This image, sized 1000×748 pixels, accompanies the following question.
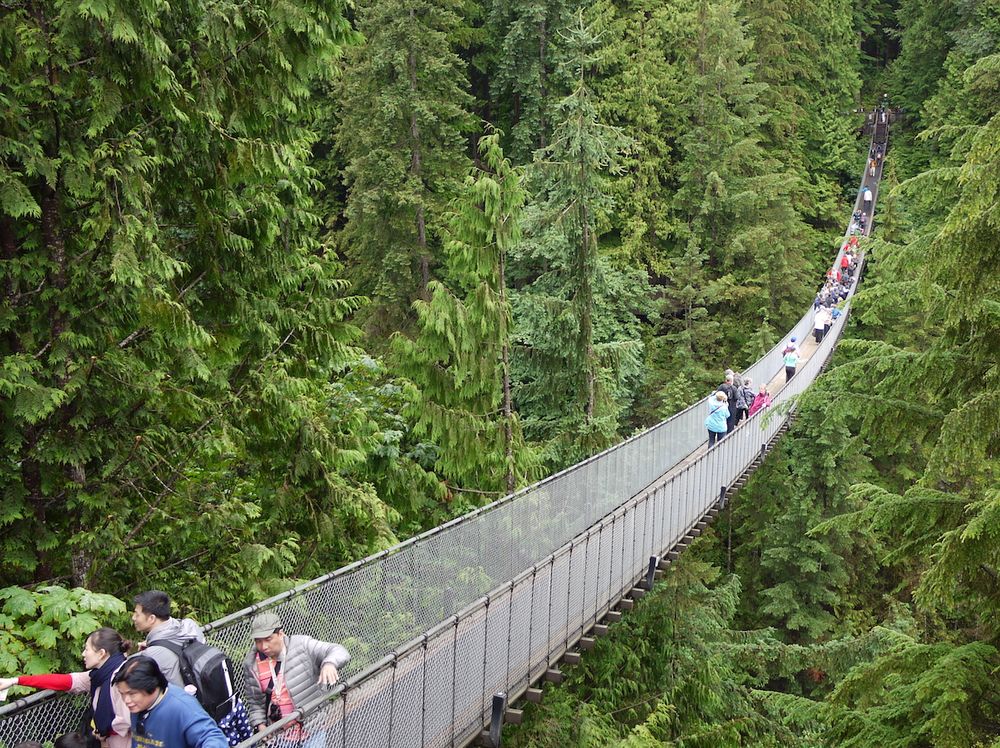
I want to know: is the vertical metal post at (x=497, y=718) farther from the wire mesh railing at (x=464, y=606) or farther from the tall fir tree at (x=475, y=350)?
the tall fir tree at (x=475, y=350)

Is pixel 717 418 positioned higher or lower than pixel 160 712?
lower

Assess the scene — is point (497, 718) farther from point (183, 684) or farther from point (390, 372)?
point (390, 372)

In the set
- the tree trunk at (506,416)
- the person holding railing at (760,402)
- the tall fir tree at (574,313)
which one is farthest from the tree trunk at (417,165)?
the tree trunk at (506,416)

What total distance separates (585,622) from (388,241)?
49.6 feet

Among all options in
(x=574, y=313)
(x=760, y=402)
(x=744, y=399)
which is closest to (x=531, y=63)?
(x=760, y=402)

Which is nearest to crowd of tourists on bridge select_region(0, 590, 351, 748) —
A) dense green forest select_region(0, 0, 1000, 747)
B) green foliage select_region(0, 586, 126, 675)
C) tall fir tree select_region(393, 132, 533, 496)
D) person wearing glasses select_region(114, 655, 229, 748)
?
person wearing glasses select_region(114, 655, 229, 748)

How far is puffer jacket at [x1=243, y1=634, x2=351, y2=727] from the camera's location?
3730 millimetres

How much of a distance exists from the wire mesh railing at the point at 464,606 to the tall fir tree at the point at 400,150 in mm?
11727

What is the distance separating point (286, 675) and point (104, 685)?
74 cm

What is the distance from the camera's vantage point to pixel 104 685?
10.6 feet

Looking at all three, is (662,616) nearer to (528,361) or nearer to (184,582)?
(528,361)

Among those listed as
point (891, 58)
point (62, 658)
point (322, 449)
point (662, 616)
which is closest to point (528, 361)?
point (662, 616)

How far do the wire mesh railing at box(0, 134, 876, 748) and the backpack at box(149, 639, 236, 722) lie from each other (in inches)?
10.1

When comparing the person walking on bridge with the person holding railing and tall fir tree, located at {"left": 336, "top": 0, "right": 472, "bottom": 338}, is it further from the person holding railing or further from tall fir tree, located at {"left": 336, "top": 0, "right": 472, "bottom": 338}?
tall fir tree, located at {"left": 336, "top": 0, "right": 472, "bottom": 338}
